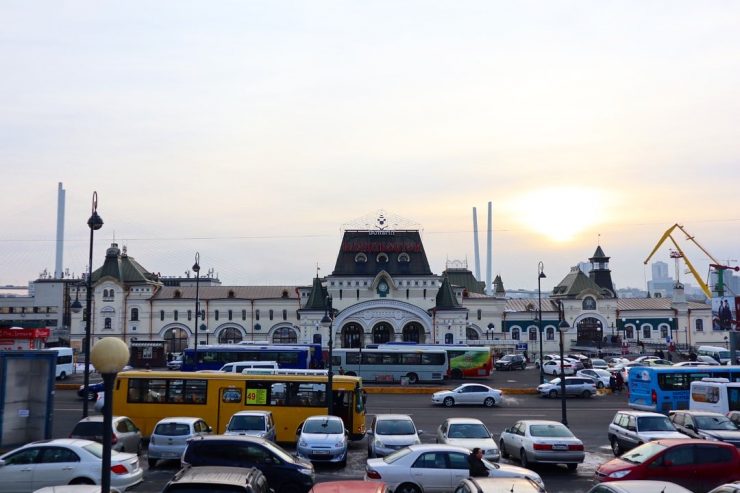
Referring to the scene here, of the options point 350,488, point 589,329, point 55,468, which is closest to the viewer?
point 350,488

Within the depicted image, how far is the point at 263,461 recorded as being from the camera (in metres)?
16.9

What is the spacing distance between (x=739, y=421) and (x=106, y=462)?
21.5 m

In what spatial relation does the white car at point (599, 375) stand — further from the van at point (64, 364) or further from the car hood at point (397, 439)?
the van at point (64, 364)

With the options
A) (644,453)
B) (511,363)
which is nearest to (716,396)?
(644,453)

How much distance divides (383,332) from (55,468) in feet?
171

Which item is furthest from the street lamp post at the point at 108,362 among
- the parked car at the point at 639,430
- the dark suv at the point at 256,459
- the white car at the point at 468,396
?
the white car at the point at 468,396

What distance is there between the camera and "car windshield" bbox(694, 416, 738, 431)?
22.9 meters

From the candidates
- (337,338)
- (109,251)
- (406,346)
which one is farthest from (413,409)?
(109,251)

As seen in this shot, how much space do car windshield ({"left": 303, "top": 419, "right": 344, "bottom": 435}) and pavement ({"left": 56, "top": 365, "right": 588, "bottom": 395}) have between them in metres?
23.4

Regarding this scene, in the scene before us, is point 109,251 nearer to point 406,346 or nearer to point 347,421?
point 406,346

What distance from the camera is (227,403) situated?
2745cm

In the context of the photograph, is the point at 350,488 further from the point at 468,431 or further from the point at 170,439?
the point at 170,439

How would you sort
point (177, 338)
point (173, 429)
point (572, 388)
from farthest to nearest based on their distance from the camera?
point (177, 338)
point (572, 388)
point (173, 429)

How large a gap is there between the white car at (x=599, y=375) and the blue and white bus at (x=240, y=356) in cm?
1854
